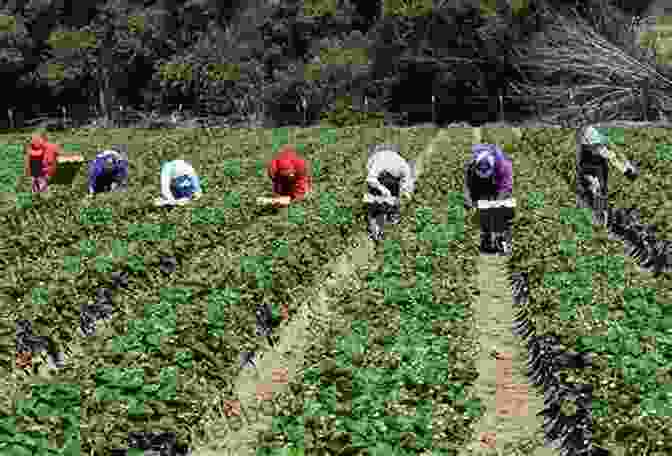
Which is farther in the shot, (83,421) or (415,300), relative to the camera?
(415,300)

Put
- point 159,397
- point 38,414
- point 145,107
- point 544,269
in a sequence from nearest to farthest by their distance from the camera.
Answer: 1. point 38,414
2. point 159,397
3. point 544,269
4. point 145,107

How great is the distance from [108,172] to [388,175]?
657cm

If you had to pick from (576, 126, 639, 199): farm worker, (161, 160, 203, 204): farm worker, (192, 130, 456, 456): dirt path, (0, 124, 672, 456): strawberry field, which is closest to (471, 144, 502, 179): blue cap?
(0, 124, 672, 456): strawberry field

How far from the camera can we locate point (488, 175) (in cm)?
1227

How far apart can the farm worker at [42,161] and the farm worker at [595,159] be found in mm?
10294

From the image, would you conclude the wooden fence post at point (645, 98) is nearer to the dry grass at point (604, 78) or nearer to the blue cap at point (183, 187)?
the dry grass at point (604, 78)

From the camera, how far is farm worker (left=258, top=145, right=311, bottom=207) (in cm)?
1412

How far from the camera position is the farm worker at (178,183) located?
48.0 feet

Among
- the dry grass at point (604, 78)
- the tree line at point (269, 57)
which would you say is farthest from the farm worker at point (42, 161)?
the tree line at point (269, 57)

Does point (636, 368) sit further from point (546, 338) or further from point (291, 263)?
point (291, 263)

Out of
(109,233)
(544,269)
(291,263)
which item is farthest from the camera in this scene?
(109,233)

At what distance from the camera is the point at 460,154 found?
23359 millimetres

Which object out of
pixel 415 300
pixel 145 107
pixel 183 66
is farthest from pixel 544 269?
pixel 145 107

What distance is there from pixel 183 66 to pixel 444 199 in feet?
144
